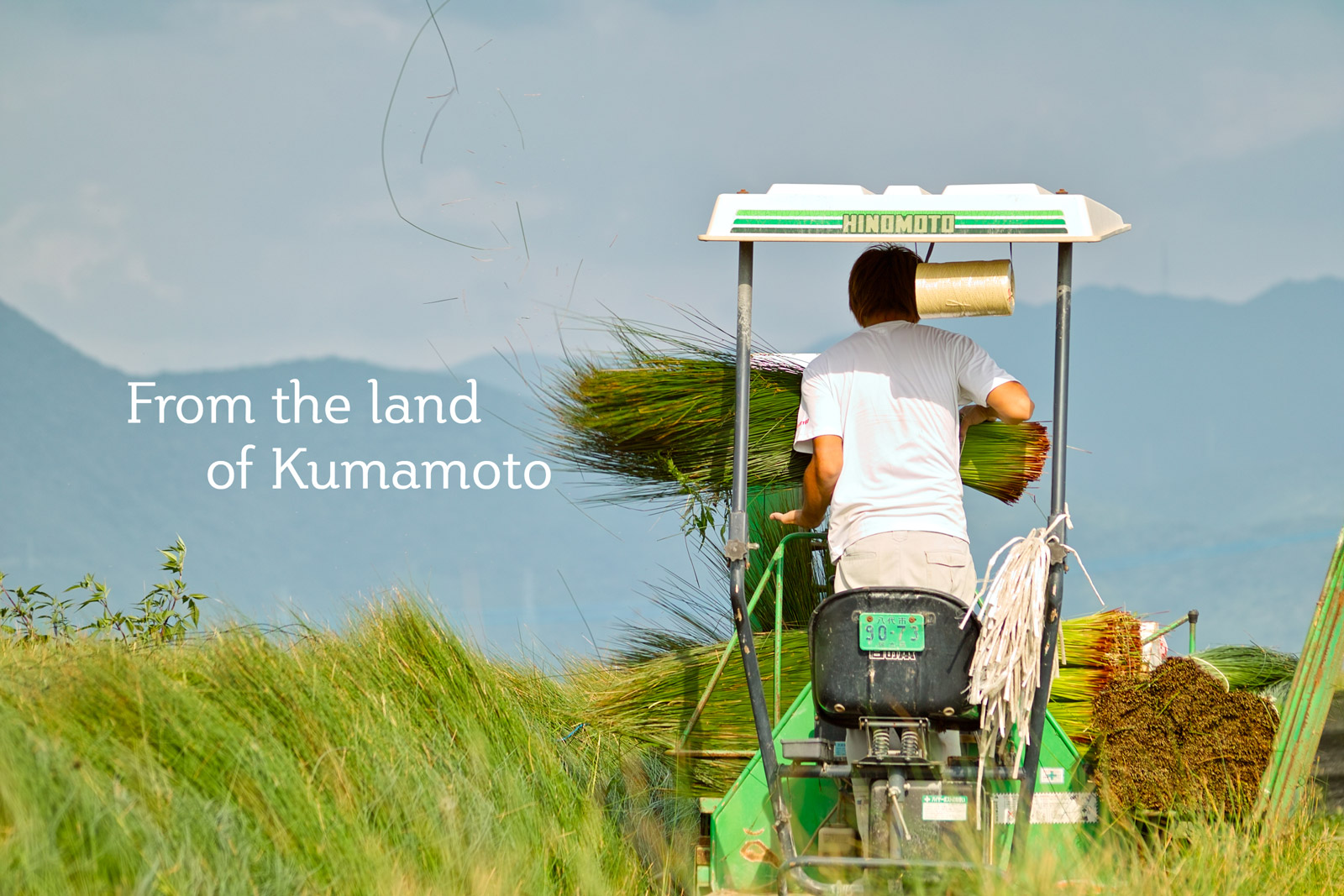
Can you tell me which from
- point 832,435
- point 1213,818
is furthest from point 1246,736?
point 832,435

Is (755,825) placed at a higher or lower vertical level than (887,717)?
lower

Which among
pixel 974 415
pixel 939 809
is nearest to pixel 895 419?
pixel 974 415

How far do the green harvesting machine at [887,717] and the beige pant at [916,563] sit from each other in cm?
20

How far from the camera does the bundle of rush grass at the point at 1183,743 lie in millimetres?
4082

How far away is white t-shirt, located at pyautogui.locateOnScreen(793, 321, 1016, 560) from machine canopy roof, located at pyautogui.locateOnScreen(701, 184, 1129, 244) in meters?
0.36

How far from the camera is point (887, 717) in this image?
350 cm

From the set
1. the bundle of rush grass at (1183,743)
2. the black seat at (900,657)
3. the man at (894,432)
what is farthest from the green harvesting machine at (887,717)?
the man at (894,432)

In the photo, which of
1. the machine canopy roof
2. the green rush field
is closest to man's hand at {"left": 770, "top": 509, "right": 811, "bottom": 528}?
the machine canopy roof

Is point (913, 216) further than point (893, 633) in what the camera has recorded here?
Yes

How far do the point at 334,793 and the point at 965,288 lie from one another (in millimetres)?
2206

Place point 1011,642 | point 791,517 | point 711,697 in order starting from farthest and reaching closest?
point 711,697, point 791,517, point 1011,642

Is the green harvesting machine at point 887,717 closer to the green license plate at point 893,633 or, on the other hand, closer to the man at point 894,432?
the green license plate at point 893,633

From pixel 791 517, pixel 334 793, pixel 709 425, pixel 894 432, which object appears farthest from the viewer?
pixel 709 425

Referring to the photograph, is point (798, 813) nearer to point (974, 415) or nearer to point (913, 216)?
point (974, 415)
